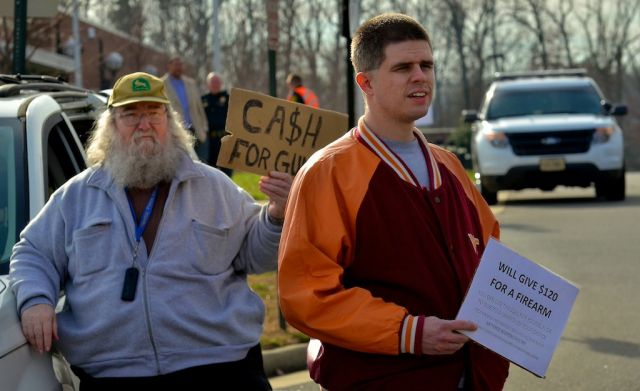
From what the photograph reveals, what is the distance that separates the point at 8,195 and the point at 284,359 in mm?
3766

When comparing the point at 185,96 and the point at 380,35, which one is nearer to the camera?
the point at 380,35

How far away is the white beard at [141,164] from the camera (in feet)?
16.1

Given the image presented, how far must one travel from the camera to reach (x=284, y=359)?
345 inches

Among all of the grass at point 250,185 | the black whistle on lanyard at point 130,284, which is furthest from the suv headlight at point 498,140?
the black whistle on lanyard at point 130,284

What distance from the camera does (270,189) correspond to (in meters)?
4.97

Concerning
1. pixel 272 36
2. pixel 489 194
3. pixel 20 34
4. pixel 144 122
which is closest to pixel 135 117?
pixel 144 122

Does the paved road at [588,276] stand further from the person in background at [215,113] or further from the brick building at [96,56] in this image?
the brick building at [96,56]

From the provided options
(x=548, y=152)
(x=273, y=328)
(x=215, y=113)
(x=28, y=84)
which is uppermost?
(x=28, y=84)

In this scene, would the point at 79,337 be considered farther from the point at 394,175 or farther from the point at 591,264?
the point at 591,264

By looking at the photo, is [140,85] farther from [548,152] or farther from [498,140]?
[548,152]

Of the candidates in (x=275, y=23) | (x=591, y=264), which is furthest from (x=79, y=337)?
(x=591, y=264)

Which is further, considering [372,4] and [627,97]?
[627,97]

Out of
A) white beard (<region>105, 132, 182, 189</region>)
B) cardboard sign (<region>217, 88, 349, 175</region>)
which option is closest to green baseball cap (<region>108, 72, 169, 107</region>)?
white beard (<region>105, 132, 182, 189</region>)

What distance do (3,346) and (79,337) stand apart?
492 mm
